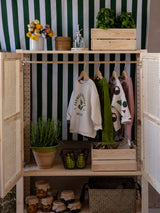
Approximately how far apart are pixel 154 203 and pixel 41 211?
1148 millimetres

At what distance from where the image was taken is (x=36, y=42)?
296cm

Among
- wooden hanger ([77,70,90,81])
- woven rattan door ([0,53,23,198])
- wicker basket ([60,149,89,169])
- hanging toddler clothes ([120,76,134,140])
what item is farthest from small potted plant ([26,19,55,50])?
wicker basket ([60,149,89,169])

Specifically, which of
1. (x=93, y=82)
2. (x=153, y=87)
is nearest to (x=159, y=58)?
(x=153, y=87)

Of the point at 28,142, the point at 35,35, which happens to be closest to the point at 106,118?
the point at 28,142

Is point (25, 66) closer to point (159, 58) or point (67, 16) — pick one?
point (67, 16)

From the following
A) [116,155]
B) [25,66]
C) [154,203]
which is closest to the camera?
[116,155]

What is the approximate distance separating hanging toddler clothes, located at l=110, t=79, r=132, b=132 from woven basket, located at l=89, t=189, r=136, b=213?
0.53 m

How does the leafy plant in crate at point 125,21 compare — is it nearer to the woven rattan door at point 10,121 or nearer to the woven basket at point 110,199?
the woven rattan door at point 10,121

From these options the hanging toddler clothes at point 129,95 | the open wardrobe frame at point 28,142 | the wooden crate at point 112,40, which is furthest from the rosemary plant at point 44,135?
the wooden crate at point 112,40

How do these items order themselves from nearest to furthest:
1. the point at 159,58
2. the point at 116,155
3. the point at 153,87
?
the point at 159,58, the point at 153,87, the point at 116,155

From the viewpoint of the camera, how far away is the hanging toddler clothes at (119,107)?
289 centimetres

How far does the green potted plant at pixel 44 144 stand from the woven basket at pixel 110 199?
45 cm

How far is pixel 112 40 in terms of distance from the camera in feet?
9.49

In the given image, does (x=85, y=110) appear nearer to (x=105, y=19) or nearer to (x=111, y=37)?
(x=111, y=37)
